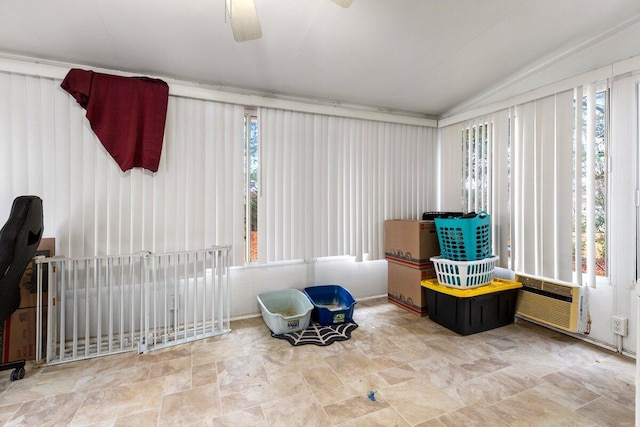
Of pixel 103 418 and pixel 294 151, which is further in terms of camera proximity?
pixel 294 151

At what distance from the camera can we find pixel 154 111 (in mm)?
2270

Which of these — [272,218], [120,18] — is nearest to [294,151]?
[272,218]

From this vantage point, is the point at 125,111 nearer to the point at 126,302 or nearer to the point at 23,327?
the point at 126,302

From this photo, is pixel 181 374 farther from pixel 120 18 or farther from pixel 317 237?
pixel 120 18

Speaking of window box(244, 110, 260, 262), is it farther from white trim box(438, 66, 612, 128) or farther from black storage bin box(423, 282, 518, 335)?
white trim box(438, 66, 612, 128)

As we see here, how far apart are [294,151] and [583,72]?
2.51 metres

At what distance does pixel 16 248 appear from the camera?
1583 millimetres

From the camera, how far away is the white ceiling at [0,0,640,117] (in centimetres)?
174

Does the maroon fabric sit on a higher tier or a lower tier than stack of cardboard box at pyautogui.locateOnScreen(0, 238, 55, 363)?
higher

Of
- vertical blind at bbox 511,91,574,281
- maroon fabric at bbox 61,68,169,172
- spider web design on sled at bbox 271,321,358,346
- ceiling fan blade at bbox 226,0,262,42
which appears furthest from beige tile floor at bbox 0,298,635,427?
ceiling fan blade at bbox 226,0,262,42

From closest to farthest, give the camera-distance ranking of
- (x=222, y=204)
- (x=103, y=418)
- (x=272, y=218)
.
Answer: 1. (x=103, y=418)
2. (x=222, y=204)
3. (x=272, y=218)

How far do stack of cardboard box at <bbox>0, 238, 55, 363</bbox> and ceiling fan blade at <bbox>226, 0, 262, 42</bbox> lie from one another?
2.18 meters

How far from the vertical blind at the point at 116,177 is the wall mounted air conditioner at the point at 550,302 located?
2.73m

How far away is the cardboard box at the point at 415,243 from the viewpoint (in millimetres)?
2740
